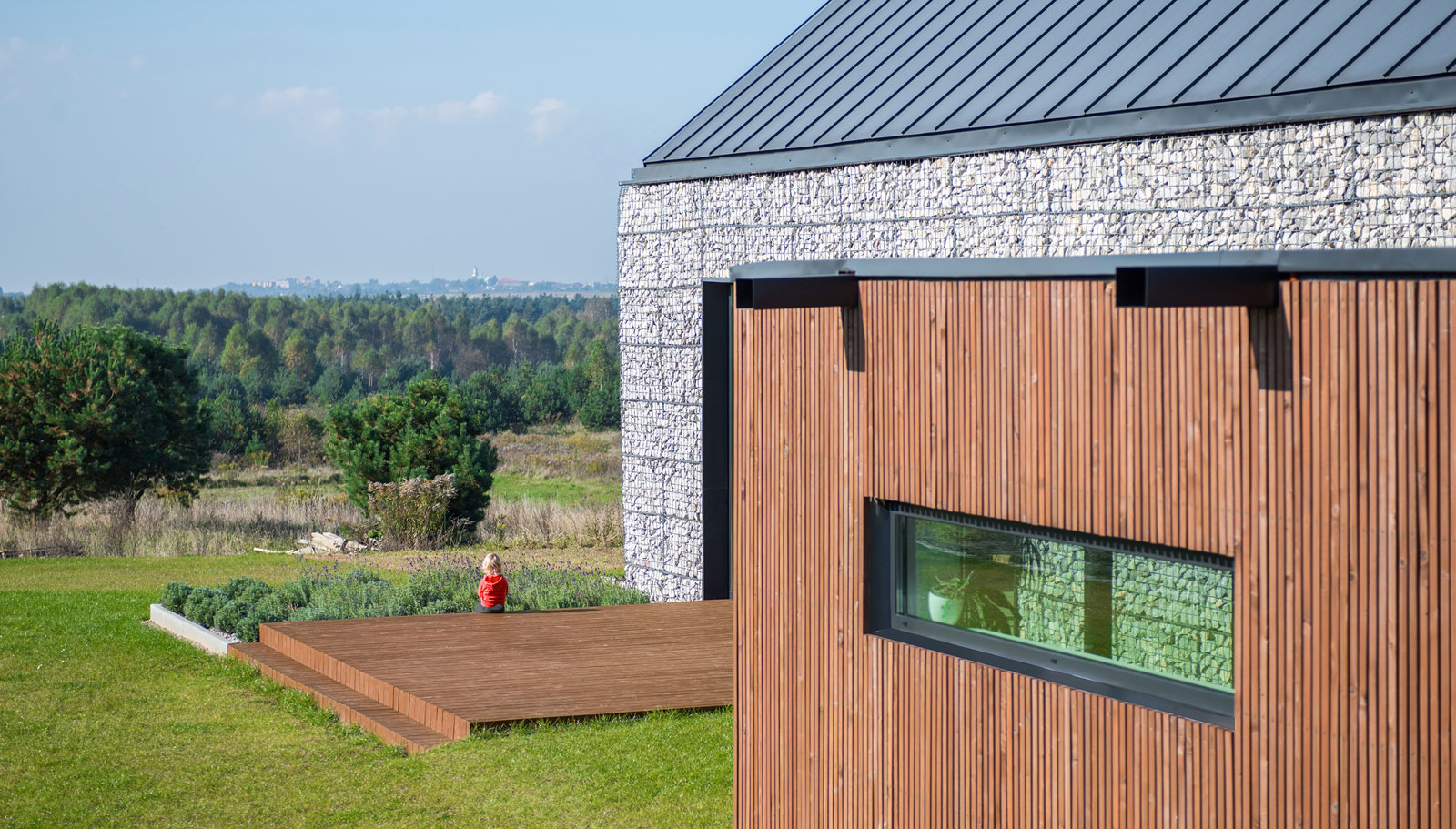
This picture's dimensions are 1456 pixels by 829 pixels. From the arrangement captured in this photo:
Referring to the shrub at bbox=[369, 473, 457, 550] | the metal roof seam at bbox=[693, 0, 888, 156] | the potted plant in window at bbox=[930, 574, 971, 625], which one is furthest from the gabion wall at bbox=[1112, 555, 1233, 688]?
→ the shrub at bbox=[369, 473, 457, 550]

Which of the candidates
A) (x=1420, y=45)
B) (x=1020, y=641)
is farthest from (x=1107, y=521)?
(x=1420, y=45)

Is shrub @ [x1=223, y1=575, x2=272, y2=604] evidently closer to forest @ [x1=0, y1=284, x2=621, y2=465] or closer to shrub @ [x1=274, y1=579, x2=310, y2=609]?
shrub @ [x1=274, y1=579, x2=310, y2=609]

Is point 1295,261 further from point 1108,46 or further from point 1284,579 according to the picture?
point 1108,46

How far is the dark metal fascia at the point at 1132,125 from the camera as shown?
5953 millimetres

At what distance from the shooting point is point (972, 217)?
8.06m

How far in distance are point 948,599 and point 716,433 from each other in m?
6.31

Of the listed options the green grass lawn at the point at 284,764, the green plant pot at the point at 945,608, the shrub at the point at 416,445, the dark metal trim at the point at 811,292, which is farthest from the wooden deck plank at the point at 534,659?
the shrub at the point at 416,445

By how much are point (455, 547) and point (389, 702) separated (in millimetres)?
11860

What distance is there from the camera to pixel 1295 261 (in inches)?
125

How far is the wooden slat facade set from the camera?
302 centimetres

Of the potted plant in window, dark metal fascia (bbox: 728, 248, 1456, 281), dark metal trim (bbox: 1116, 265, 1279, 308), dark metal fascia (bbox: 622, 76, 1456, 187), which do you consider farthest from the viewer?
dark metal fascia (bbox: 622, 76, 1456, 187)

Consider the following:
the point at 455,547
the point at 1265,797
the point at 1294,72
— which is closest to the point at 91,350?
the point at 455,547

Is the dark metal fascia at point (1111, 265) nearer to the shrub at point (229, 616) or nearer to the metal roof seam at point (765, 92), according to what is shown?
the metal roof seam at point (765, 92)

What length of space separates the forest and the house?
4918 cm
